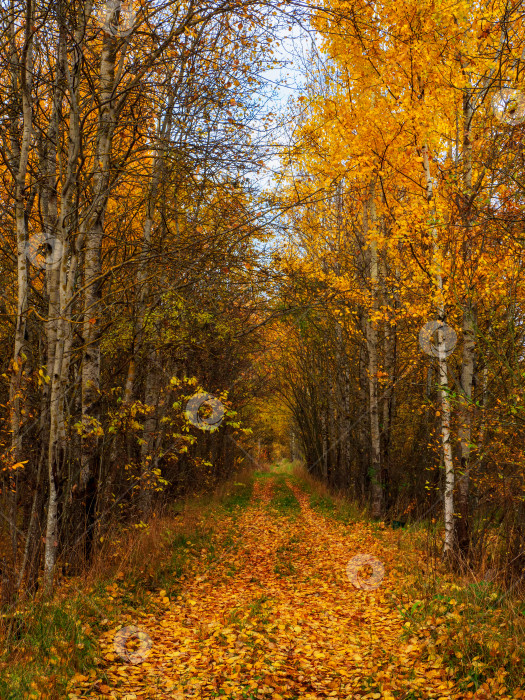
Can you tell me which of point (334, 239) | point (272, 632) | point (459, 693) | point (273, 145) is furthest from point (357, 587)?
point (334, 239)

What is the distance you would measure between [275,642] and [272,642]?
4 cm

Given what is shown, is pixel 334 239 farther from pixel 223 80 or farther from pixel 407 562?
pixel 407 562

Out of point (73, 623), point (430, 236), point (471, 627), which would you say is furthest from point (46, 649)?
point (430, 236)

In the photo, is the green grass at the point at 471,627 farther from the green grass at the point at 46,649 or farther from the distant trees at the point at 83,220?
the distant trees at the point at 83,220

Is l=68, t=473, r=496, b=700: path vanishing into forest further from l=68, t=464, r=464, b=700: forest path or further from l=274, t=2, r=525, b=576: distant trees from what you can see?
l=274, t=2, r=525, b=576: distant trees

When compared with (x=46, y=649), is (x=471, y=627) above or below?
above

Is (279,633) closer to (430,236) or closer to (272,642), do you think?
(272,642)

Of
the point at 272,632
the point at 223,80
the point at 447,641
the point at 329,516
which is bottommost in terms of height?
the point at 329,516

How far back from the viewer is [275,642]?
206 inches

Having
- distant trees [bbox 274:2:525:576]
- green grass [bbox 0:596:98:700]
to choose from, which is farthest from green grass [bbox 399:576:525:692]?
green grass [bbox 0:596:98:700]

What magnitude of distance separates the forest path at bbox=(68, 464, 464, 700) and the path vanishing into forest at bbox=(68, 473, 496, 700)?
0.04 ft

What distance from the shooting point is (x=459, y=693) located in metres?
4.04

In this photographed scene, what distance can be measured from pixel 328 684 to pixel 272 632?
4.19 ft

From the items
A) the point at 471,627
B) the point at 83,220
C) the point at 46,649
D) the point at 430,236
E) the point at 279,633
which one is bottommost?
the point at 279,633
